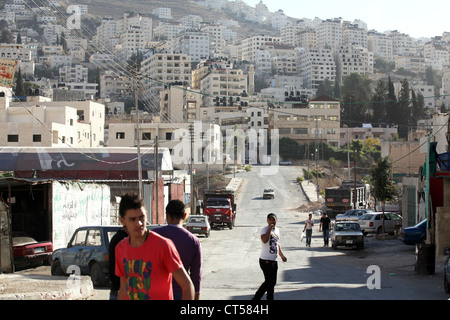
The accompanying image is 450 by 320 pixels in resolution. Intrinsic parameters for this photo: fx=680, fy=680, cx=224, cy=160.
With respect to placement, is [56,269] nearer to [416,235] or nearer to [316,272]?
[316,272]

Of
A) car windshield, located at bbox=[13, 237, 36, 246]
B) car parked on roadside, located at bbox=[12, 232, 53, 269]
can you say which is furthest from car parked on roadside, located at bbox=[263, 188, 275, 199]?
car windshield, located at bbox=[13, 237, 36, 246]

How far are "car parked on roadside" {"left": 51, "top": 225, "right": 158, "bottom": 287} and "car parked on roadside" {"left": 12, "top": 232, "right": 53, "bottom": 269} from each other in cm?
207

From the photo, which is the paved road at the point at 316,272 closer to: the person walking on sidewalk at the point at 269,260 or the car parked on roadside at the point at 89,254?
the car parked on roadside at the point at 89,254

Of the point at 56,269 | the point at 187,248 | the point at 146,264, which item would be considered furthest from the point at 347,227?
the point at 146,264

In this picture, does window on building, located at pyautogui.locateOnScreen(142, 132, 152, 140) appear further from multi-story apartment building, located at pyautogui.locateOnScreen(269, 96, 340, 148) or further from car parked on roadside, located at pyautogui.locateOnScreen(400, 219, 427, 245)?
car parked on roadside, located at pyautogui.locateOnScreen(400, 219, 427, 245)

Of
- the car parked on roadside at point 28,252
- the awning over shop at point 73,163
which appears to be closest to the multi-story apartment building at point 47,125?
the awning over shop at point 73,163

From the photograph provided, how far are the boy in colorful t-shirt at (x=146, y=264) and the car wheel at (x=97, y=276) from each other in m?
10.4

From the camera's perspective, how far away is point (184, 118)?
14262 centimetres

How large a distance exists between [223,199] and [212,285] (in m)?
31.5

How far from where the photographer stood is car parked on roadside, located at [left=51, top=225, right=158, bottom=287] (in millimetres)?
17281

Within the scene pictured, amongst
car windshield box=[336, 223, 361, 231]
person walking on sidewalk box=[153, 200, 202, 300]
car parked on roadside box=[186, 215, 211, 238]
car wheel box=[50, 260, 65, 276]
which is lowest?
car parked on roadside box=[186, 215, 211, 238]
